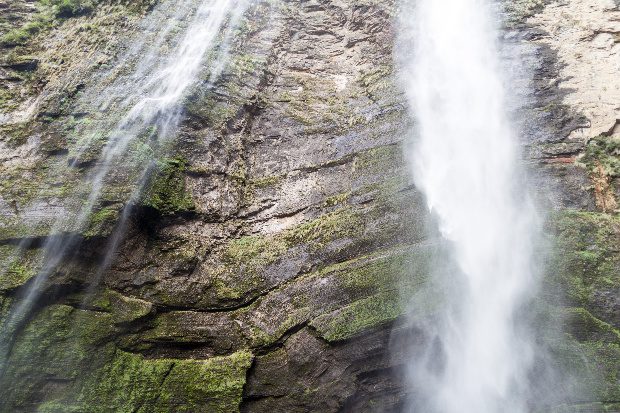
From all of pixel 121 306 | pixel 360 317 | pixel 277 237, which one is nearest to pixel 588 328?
pixel 360 317

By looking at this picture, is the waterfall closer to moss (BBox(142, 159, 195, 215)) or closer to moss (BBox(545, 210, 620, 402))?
moss (BBox(545, 210, 620, 402))

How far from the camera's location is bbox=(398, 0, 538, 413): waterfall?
5641mm

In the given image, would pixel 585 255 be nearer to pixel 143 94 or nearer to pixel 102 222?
pixel 102 222

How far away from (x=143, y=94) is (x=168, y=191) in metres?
2.64

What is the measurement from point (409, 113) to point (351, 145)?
47.2 inches

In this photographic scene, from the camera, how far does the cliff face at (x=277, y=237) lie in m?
5.39

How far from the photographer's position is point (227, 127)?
8.01 m

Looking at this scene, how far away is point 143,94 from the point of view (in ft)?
27.8

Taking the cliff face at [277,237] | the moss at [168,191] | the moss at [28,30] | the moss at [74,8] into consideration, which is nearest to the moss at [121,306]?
the cliff face at [277,237]

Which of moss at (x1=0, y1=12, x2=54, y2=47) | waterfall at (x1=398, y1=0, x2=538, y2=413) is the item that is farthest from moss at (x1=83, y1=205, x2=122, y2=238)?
moss at (x1=0, y1=12, x2=54, y2=47)

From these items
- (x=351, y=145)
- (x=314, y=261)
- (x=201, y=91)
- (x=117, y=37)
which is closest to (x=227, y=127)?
(x=201, y=91)

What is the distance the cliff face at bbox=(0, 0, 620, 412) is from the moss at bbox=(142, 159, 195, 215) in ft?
0.10

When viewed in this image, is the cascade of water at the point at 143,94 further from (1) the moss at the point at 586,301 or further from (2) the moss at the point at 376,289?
(1) the moss at the point at 586,301

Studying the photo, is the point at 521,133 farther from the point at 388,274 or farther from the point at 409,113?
the point at 388,274
